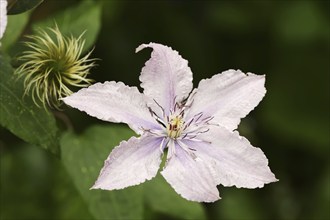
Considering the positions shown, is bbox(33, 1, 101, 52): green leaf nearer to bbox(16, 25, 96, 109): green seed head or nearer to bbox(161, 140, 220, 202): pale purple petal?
bbox(16, 25, 96, 109): green seed head

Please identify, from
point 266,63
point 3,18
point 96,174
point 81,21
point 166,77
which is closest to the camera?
point 3,18

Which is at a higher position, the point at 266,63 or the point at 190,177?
the point at 190,177

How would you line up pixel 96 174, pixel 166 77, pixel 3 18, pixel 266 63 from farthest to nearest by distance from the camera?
pixel 266 63 < pixel 96 174 < pixel 166 77 < pixel 3 18

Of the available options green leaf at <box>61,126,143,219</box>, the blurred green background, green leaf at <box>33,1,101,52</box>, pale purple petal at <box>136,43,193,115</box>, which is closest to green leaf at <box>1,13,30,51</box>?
green leaf at <box>33,1,101,52</box>

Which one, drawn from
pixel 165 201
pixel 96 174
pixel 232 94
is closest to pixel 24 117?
pixel 96 174

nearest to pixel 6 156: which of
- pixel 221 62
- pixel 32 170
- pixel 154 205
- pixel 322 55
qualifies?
pixel 32 170

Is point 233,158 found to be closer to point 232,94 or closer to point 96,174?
point 232,94

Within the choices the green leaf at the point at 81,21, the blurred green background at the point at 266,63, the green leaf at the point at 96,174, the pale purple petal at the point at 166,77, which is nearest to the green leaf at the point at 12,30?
the green leaf at the point at 81,21

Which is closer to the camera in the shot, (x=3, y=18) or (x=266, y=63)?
(x=3, y=18)
